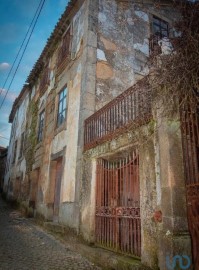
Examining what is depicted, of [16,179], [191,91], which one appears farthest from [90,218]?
[16,179]

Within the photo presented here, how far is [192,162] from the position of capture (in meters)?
3.80

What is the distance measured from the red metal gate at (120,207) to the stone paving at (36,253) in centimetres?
70

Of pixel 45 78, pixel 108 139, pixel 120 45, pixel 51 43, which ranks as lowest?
pixel 108 139

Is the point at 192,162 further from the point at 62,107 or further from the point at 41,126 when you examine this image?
the point at 41,126

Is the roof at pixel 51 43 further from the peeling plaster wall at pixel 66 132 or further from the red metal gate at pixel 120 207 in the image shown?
the red metal gate at pixel 120 207

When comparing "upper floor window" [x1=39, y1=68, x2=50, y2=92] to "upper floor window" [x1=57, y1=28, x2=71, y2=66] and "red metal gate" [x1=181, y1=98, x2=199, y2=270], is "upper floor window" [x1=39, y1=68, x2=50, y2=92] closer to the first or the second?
"upper floor window" [x1=57, y1=28, x2=71, y2=66]

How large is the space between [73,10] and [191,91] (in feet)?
27.1

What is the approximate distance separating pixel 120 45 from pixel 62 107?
133 inches

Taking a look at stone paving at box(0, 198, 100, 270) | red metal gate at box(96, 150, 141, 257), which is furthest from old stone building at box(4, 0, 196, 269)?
stone paving at box(0, 198, 100, 270)

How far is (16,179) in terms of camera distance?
16.4 metres

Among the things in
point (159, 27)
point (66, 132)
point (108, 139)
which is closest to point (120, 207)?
point (108, 139)

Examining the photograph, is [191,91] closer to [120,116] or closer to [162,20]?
[120,116]

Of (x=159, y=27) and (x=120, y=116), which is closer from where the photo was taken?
(x=120, y=116)

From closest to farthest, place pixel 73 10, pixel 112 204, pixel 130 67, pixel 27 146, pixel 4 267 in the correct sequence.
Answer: pixel 4 267, pixel 112 204, pixel 130 67, pixel 73 10, pixel 27 146
